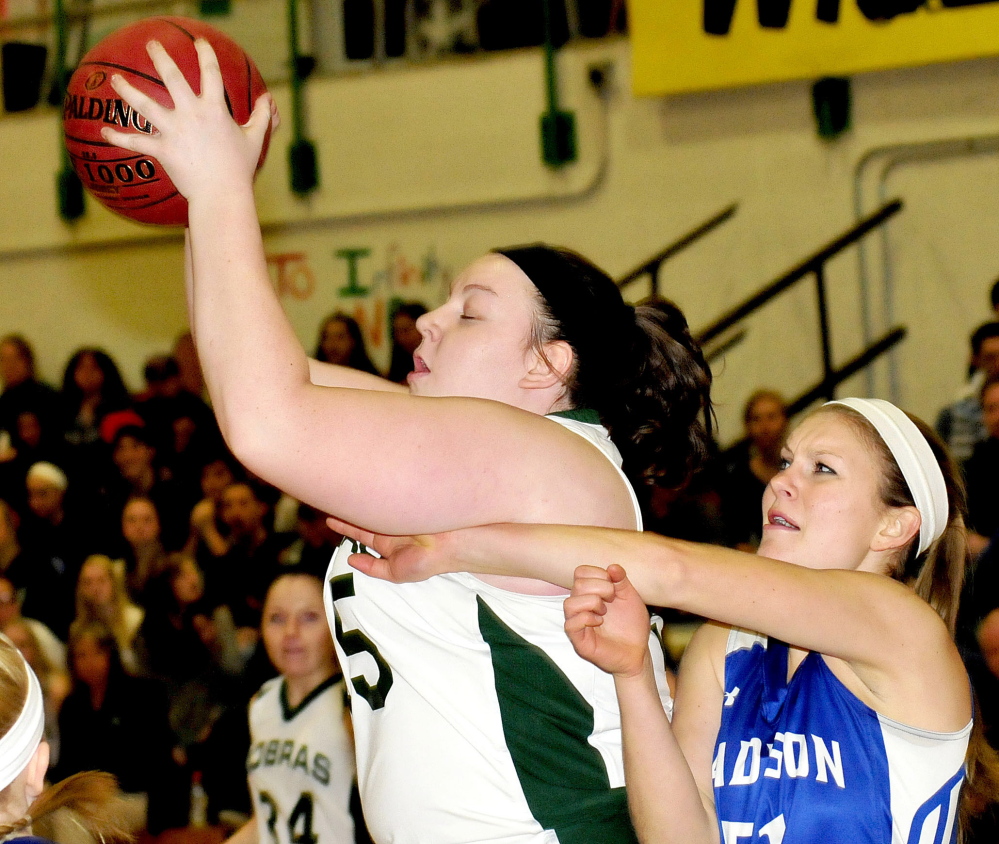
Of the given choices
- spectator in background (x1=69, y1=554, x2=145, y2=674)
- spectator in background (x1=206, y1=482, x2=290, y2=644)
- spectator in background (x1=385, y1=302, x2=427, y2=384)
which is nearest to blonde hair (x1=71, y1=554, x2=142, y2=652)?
spectator in background (x1=69, y1=554, x2=145, y2=674)

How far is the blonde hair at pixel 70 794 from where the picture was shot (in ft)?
5.85

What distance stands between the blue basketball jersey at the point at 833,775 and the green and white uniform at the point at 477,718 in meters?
0.21

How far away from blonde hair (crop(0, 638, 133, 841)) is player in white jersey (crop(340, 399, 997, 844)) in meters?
0.51

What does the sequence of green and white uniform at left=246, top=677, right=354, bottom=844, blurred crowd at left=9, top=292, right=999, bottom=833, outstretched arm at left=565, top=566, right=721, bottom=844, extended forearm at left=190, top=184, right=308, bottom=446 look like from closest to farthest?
extended forearm at left=190, top=184, right=308, bottom=446
outstretched arm at left=565, top=566, right=721, bottom=844
green and white uniform at left=246, top=677, right=354, bottom=844
blurred crowd at left=9, top=292, right=999, bottom=833

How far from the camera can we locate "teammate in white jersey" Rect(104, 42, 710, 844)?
1.62 meters

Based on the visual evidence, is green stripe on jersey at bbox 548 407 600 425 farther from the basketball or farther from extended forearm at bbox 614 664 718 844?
the basketball

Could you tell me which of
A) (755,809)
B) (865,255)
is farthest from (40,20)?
(755,809)

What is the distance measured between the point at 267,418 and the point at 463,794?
64 cm

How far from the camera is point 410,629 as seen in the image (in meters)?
1.89

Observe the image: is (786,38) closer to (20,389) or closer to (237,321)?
(20,389)

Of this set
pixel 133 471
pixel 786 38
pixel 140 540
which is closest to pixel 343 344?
pixel 133 471

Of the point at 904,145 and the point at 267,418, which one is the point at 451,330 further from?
the point at 904,145

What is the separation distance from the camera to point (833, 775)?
1910 millimetres

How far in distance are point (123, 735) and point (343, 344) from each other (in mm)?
2738
